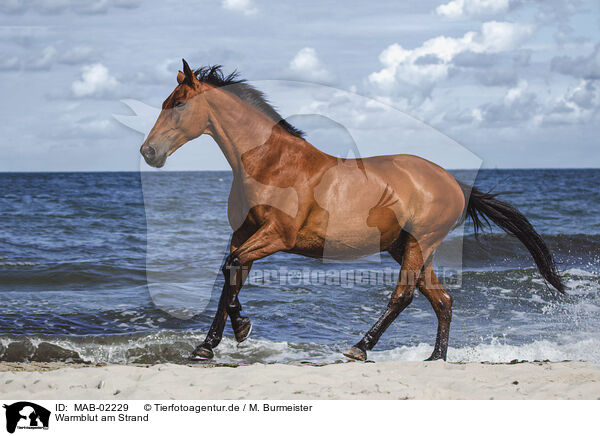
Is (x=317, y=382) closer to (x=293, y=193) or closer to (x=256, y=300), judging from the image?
(x=293, y=193)

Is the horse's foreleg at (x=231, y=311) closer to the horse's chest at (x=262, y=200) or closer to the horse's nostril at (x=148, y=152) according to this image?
the horse's chest at (x=262, y=200)

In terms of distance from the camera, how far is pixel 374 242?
496 centimetres

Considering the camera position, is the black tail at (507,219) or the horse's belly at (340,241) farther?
the black tail at (507,219)

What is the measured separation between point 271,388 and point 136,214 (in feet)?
60.6

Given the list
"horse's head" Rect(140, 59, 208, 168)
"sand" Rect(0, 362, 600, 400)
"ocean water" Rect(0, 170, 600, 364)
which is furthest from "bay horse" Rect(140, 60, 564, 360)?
"ocean water" Rect(0, 170, 600, 364)

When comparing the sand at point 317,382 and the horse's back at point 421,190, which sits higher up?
the horse's back at point 421,190

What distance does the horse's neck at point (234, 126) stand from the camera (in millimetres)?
4754

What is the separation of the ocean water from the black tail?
22.0 inches

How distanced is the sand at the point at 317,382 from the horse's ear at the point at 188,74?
217cm

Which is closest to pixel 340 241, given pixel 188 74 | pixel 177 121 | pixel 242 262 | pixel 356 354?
pixel 242 262

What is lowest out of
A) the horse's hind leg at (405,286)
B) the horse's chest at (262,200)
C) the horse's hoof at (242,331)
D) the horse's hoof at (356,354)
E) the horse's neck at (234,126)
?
the horse's hoof at (356,354)
